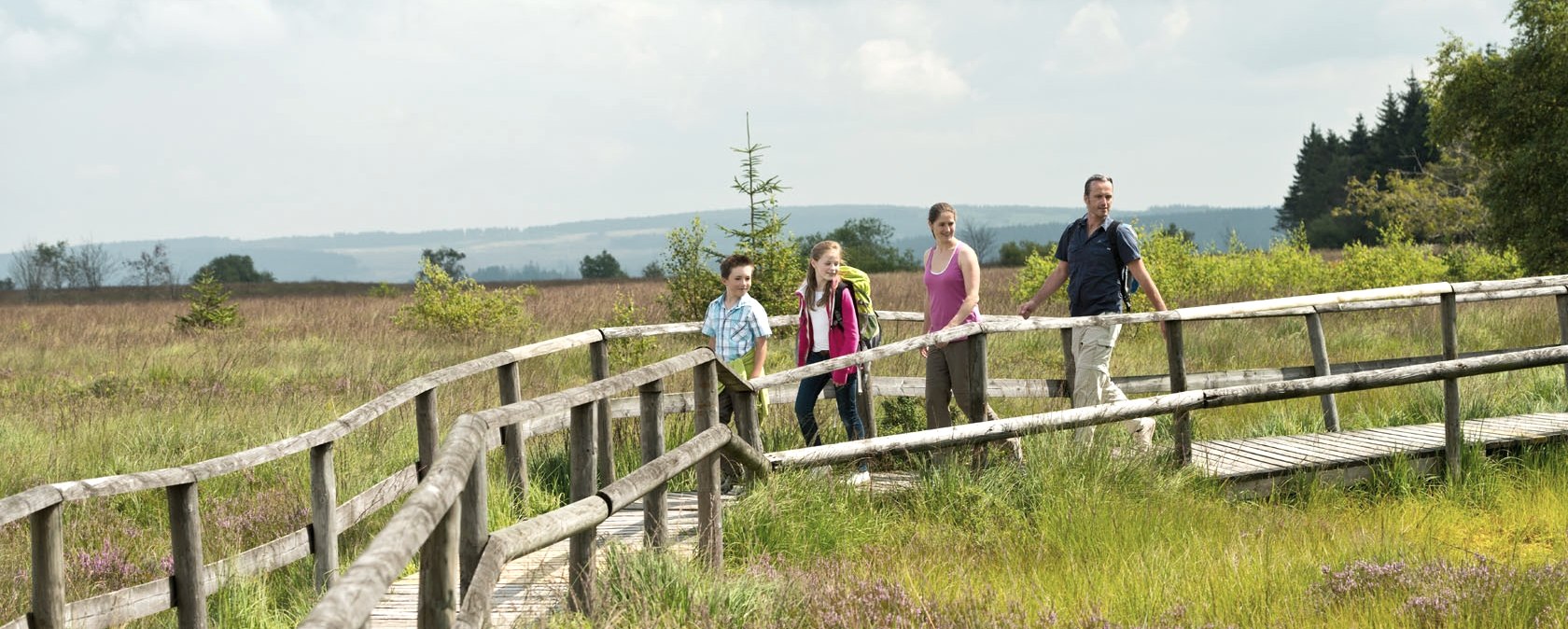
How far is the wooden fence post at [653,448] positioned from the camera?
4660 millimetres

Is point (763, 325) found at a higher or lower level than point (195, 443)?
higher

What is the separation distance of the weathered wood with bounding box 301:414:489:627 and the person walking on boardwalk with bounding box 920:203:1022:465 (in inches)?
190

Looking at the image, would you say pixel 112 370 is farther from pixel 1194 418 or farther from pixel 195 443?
pixel 1194 418

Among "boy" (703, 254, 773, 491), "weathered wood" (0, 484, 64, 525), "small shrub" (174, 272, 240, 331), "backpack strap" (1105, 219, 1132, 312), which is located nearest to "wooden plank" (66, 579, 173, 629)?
"weathered wood" (0, 484, 64, 525)

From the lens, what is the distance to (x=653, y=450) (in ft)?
15.9

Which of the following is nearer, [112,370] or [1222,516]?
[1222,516]

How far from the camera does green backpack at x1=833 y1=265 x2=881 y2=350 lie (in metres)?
7.87

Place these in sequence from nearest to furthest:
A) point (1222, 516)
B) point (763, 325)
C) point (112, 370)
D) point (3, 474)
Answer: point (1222, 516), point (763, 325), point (3, 474), point (112, 370)

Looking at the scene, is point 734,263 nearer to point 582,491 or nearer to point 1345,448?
point 582,491

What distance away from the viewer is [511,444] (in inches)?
270

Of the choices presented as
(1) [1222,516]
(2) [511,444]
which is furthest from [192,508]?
(1) [1222,516]

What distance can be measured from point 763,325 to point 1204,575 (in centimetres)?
336

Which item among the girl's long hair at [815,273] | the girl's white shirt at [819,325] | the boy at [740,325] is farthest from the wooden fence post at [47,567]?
the girl's white shirt at [819,325]

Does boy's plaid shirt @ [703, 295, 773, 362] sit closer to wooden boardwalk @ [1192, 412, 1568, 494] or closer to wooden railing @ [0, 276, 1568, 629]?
wooden railing @ [0, 276, 1568, 629]
